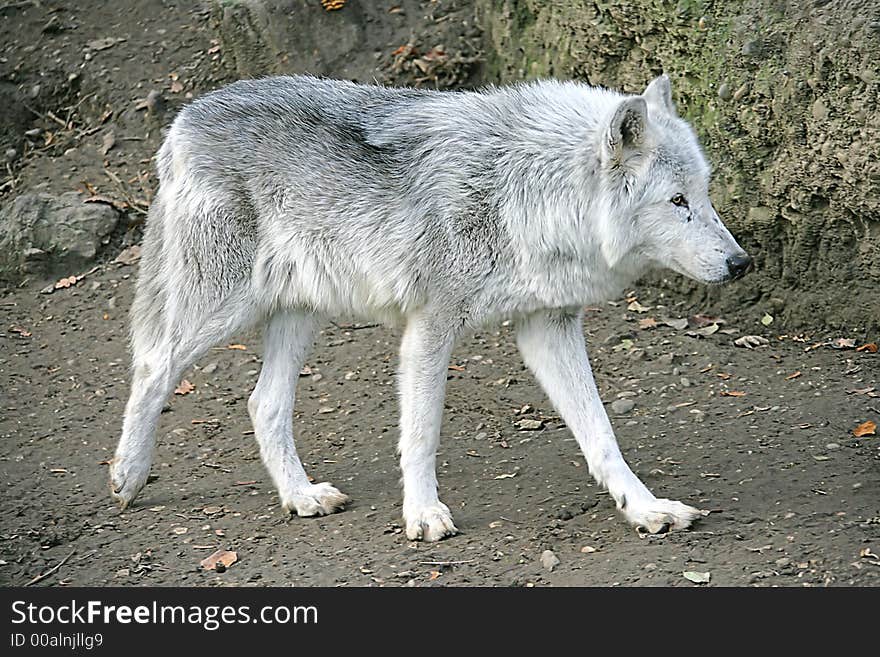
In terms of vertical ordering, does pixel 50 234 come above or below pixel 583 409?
below

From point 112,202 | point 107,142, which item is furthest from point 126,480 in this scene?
point 107,142

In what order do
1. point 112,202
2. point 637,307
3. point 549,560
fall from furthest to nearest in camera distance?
point 112,202
point 637,307
point 549,560

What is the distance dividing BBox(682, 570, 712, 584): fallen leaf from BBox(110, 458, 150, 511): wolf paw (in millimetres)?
2644

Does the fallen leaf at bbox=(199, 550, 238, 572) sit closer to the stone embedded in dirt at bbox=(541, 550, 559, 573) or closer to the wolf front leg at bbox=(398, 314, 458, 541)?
the wolf front leg at bbox=(398, 314, 458, 541)

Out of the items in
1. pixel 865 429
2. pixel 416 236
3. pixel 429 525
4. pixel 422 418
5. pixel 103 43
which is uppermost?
pixel 416 236

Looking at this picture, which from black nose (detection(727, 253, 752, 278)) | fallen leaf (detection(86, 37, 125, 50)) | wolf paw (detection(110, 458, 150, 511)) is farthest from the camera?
fallen leaf (detection(86, 37, 125, 50))

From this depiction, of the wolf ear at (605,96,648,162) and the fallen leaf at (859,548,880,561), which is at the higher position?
the wolf ear at (605,96,648,162)

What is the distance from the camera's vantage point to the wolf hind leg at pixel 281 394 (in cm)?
563

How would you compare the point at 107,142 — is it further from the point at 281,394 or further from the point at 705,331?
the point at 705,331

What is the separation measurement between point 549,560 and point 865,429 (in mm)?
1993

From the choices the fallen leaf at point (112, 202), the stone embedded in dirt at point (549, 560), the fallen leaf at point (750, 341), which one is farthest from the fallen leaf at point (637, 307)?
the fallen leaf at point (112, 202)

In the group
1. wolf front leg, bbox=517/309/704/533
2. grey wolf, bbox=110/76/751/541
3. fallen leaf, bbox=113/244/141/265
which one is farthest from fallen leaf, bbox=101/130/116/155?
wolf front leg, bbox=517/309/704/533

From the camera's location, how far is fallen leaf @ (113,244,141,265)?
28.4 ft

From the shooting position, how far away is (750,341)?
712cm
